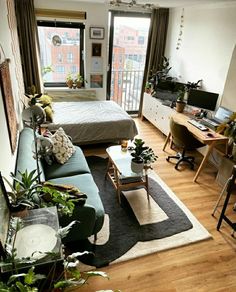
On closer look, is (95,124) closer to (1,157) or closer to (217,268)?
(1,157)

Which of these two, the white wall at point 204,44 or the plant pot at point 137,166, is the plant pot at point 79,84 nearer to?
the white wall at point 204,44

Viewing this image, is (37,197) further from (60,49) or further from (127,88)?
(127,88)

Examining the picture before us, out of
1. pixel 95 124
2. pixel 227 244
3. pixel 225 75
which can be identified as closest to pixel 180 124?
pixel 225 75

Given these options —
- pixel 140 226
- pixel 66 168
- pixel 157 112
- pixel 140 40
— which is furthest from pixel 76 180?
pixel 140 40

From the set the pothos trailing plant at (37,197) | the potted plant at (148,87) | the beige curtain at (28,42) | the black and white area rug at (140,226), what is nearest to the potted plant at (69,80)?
the beige curtain at (28,42)

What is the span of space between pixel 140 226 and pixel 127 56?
396cm

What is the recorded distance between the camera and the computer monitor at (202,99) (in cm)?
387

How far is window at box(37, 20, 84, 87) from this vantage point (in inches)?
184

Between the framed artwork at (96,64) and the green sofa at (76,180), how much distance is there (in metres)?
2.48

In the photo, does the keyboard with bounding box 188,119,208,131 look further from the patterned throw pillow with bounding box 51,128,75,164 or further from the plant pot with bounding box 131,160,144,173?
the patterned throw pillow with bounding box 51,128,75,164

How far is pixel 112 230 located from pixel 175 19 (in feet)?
14.4

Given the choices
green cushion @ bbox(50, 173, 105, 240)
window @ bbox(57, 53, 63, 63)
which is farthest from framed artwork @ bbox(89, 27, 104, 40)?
green cushion @ bbox(50, 173, 105, 240)

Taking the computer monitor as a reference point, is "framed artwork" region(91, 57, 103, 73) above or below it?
above

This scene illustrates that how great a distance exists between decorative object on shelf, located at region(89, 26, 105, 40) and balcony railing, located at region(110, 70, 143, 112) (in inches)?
32.4
